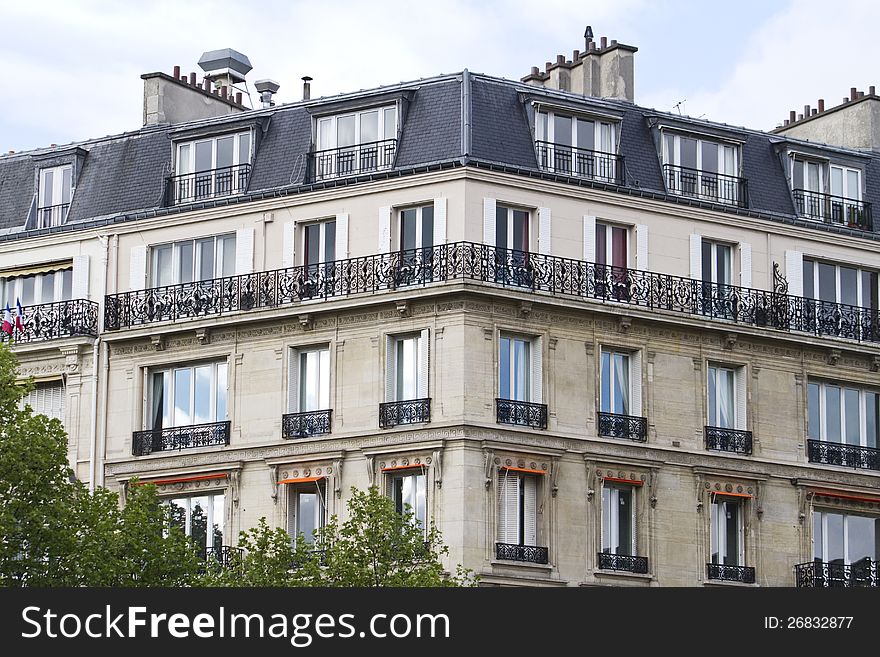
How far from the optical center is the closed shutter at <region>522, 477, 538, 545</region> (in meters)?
49.1

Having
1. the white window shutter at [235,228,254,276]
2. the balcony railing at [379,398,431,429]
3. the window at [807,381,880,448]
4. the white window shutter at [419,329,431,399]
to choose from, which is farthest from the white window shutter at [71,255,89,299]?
the window at [807,381,880,448]

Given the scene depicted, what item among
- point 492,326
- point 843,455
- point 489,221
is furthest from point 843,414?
point 489,221

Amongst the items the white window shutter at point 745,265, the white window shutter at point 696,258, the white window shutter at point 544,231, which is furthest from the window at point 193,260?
the white window shutter at point 745,265

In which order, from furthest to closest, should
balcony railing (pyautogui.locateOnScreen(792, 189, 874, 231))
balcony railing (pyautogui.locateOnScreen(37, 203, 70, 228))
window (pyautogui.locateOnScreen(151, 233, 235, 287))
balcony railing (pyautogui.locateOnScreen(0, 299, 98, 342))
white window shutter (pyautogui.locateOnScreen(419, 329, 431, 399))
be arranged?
balcony railing (pyautogui.locateOnScreen(37, 203, 70, 228))
balcony railing (pyautogui.locateOnScreen(792, 189, 874, 231))
balcony railing (pyautogui.locateOnScreen(0, 299, 98, 342))
window (pyautogui.locateOnScreen(151, 233, 235, 287))
white window shutter (pyautogui.locateOnScreen(419, 329, 431, 399))

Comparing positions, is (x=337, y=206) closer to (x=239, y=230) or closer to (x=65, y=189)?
(x=239, y=230)

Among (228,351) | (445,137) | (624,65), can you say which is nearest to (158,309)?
(228,351)

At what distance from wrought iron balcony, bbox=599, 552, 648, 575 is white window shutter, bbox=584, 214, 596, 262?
6188 mm

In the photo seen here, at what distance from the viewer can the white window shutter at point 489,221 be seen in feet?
164

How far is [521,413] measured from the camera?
4947cm

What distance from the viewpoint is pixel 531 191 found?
5091 centimetres

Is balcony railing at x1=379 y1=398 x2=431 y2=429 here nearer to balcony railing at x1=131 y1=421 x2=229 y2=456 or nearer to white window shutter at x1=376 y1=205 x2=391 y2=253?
white window shutter at x1=376 y1=205 x2=391 y2=253

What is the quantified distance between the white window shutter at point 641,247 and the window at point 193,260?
8646mm

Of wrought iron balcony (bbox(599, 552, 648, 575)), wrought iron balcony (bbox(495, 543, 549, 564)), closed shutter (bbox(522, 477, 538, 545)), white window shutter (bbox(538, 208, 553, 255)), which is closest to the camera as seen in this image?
wrought iron balcony (bbox(495, 543, 549, 564))

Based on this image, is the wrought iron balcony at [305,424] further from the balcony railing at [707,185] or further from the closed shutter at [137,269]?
the balcony railing at [707,185]
